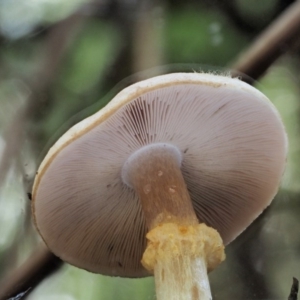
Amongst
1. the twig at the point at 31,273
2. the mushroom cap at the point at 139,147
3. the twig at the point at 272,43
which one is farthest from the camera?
the twig at the point at 272,43

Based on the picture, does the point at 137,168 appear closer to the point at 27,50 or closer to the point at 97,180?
the point at 97,180

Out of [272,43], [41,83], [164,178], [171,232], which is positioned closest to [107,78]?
[41,83]

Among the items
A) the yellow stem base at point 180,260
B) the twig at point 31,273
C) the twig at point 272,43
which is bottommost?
the twig at point 31,273

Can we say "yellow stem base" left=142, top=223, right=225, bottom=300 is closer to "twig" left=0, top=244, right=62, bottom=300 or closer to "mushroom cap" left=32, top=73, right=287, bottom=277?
"mushroom cap" left=32, top=73, right=287, bottom=277

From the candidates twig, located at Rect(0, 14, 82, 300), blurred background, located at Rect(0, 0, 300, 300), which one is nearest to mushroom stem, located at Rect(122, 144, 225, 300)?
blurred background, located at Rect(0, 0, 300, 300)

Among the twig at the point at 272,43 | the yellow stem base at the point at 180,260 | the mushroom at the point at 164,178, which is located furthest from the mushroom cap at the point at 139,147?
the twig at the point at 272,43

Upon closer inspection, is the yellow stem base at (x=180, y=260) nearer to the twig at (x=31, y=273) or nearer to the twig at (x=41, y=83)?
the twig at (x=31, y=273)

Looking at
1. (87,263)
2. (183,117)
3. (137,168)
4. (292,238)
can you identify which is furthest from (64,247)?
(292,238)
